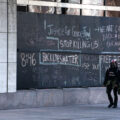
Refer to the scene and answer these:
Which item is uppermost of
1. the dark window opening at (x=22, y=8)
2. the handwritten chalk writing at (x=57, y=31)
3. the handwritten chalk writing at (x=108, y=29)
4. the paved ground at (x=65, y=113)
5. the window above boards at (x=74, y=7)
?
the window above boards at (x=74, y=7)

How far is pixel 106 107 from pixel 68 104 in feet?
4.53

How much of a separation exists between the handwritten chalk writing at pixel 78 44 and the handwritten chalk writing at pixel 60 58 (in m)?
0.33

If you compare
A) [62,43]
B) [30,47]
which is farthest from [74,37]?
[30,47]

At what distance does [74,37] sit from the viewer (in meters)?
19.5

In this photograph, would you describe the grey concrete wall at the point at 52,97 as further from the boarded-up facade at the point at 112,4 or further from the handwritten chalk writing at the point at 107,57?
the boarded-up facade at the point at 112,4

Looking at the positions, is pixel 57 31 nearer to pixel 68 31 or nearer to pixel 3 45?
pixel 68 31

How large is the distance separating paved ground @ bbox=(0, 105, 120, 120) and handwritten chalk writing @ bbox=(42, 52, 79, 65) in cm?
173

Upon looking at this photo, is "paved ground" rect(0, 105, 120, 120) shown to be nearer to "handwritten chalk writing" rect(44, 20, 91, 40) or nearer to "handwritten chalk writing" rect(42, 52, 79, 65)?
"handwritten chalk writing" rect(42, 52, 79, 65)

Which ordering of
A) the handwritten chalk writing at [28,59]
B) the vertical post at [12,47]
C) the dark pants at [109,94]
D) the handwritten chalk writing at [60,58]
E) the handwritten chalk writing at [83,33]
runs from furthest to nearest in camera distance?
1. the handwritten chalk writing at [83,33]
2. the handwritten chalk writing at [60,58]
3. the dark pants at [109,94]
4. the handwritten chalk writing at [28,59]
5. the vertical post at [12,47]

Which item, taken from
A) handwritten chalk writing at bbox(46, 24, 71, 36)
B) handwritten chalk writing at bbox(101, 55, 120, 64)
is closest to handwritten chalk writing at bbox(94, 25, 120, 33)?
handwritten chalk writing at bbox(101, 55, 120, 64)

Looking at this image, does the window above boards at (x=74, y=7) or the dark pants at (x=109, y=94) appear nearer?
the dark pants at (x=109, y=94)

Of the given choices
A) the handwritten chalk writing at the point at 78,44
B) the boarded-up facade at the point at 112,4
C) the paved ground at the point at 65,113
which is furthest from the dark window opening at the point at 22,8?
the boarded-up facade at the point at 112,4

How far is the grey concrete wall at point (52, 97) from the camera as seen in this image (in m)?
Answer: 17.5

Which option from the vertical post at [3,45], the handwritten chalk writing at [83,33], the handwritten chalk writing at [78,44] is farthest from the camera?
the handwritten chalk writing at [83,33]
